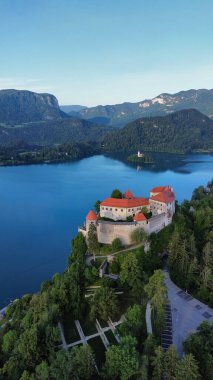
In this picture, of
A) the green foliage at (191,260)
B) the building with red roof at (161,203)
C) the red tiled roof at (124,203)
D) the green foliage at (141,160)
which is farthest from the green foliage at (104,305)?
the green foliage at (141,160)

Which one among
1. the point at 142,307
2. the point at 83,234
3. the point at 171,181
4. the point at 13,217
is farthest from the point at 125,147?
Answer: the point at 142,307

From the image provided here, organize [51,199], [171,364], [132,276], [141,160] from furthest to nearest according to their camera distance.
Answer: [141,160], [51,199], [132,276], [171,364]

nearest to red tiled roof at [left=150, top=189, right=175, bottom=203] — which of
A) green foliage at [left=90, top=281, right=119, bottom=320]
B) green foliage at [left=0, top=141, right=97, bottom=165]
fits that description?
green foliage at [left=90, top=281, right=119, bottom=320]

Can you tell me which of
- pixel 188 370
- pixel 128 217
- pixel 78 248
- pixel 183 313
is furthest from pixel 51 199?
pixel 188 370

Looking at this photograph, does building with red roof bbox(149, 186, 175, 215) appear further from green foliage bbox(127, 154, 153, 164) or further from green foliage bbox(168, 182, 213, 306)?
green foliage bbox(127, 154, 153, 164)

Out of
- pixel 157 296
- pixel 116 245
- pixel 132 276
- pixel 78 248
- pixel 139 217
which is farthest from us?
pixel 78 248

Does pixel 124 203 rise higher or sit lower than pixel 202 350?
higher

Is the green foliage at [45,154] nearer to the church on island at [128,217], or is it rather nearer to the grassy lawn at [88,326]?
the church on island at [128,217]

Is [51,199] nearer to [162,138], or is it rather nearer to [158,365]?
[158,365]
